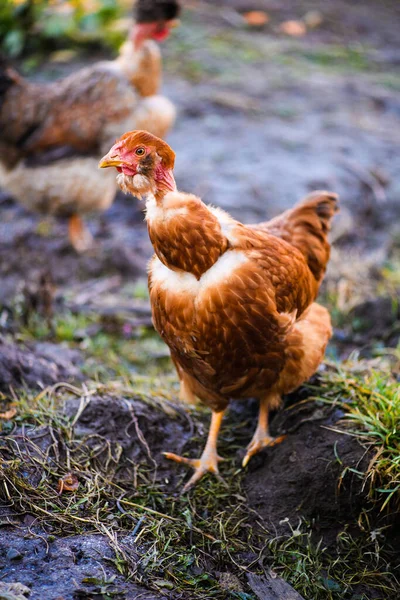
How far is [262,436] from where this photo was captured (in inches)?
126

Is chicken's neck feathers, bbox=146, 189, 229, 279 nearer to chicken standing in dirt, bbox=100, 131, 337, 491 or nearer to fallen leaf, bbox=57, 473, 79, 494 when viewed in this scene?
chicken standing in dirt, bbox=100, 131, 337, 491

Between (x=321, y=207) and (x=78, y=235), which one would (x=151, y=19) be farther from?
(x=321, y=207)

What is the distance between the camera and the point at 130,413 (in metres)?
3.30

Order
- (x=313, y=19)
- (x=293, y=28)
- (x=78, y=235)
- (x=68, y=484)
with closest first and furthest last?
(x=68, y=484) < (x=78, y=235) < (x=293, y=28) < (x=313, y=19)

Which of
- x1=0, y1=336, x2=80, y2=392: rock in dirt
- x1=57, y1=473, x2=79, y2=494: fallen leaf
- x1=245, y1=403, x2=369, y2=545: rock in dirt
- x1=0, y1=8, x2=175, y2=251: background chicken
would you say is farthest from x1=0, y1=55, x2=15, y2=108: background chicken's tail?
x1=245, y1=403, x2=369, y2=545: rock in dirt

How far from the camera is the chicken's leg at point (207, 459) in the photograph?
10.1 ft

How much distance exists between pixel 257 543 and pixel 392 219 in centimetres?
470

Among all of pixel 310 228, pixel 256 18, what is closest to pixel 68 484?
pixel 310 228

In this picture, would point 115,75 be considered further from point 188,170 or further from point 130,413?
point 130,413

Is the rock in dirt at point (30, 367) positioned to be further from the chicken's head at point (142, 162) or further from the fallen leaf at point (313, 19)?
the fallen leaf at point (313, 19)

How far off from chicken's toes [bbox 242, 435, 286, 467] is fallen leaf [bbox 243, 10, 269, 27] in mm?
10052

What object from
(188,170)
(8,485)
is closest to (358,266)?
(188,170)

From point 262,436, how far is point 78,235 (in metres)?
3.54

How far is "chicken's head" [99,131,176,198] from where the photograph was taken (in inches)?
98.4
